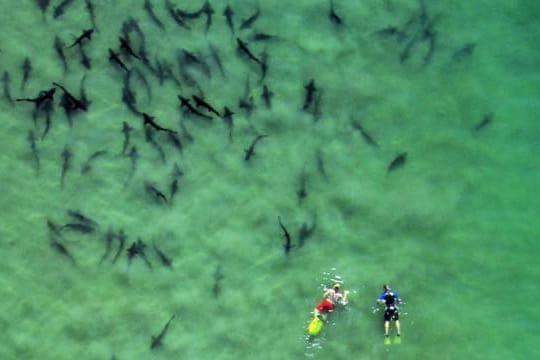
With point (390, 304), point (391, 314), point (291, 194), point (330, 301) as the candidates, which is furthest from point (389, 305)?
point (291, 194)

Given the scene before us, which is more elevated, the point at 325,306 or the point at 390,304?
the point at 390,304

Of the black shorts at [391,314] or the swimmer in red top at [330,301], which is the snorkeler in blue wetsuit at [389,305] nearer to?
the black shorts at [391,314]

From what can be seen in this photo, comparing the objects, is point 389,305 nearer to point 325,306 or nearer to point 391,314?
point 391,314

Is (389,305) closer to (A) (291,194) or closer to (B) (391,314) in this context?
(B) (391,314)

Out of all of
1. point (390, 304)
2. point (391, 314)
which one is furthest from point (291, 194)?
point (391, 314)

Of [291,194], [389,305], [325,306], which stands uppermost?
[291,194]

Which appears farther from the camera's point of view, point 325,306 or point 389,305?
point 325,306

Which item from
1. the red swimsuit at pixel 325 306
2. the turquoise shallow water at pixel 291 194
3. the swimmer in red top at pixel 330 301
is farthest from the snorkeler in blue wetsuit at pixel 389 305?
the red swimsuit at pixel 325 306

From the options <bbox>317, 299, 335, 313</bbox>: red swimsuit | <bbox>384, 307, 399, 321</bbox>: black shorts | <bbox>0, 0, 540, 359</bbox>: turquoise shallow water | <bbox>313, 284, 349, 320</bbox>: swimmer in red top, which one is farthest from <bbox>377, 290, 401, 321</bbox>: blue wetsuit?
<bbox>317, 299, 335, 313</bbox>: red swimsuit
